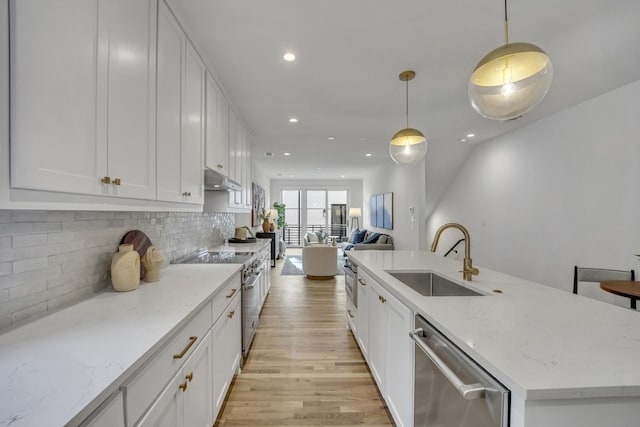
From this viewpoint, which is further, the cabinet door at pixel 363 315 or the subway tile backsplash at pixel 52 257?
the cabinet door at pixel 363 315

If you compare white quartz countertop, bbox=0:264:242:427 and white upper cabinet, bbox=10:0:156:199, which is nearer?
white quartz countertop, bbox=0:264:242:427

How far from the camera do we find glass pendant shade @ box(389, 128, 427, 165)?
257 cm

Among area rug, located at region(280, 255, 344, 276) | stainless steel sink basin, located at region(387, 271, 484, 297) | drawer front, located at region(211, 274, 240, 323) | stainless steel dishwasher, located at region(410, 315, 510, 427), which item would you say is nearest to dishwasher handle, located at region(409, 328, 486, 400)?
stainless steel dishwasher, located at region(410, 315, 510, 427)

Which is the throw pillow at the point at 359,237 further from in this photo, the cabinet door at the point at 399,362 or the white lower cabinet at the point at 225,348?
the cabinet door at the point at 399,362

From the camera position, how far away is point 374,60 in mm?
2287

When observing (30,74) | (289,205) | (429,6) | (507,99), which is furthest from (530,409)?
(289,205)

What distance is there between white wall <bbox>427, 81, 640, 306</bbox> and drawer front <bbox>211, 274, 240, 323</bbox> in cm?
407

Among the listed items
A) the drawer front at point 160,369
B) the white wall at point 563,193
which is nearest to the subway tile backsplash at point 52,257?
the drawer front at point 160,369

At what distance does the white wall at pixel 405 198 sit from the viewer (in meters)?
5.55

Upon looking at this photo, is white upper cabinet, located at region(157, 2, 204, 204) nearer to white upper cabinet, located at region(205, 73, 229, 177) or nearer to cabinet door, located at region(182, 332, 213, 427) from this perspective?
white upper cabinet, located at region(205, 73, 229, 177)

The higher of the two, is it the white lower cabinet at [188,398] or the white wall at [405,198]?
the white wall at [405,198]

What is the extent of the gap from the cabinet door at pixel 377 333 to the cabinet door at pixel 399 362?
3.2 inches

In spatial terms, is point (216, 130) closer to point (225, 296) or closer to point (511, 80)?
point (225, 296)

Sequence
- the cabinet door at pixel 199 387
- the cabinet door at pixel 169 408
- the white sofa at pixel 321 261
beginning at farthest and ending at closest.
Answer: the white sofa at pixel 321 261, the cabinet door at pixel 199 387, the cabinet door at pixel 169 408
